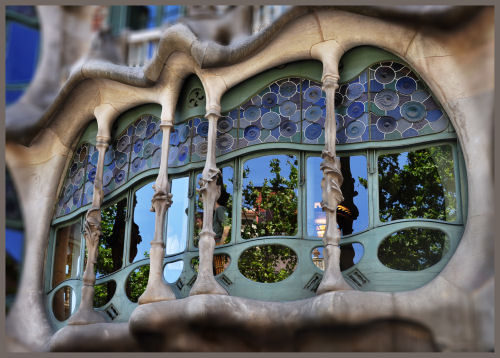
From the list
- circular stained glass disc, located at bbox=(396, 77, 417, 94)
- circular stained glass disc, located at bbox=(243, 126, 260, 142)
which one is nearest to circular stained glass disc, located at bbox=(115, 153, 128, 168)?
circular stained glass disc, located at bbox=(243, 126, 260, 142)

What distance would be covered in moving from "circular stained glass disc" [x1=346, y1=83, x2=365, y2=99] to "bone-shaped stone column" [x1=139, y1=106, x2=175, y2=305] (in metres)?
2.65

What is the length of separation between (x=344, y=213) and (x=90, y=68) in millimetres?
4680

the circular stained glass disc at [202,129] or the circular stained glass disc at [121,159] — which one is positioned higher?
the circular stained glass disc at [202,129]

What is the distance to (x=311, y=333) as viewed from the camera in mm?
8711

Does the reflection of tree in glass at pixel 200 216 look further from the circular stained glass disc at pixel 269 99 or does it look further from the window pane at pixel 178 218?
the circular stained glass disc at pixel 269 99

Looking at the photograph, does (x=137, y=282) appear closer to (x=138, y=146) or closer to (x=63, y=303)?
(x=63, y=303)

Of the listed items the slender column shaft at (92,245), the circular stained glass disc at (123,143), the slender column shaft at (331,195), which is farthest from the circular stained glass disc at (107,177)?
the slender column shaft at (331,195)

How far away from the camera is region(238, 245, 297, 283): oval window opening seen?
30.9ft

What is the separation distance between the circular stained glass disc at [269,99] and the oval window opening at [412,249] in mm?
2580

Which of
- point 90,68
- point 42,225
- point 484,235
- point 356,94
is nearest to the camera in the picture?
point 484,235

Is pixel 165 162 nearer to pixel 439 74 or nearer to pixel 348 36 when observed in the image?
pixel 348 36

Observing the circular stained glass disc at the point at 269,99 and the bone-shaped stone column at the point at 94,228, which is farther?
the bone-shaped stone column at the point at 94,228

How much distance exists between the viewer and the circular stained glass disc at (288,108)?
10133 mm

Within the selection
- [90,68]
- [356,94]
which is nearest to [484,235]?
[356,94]
